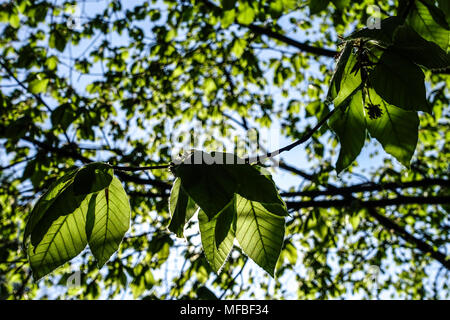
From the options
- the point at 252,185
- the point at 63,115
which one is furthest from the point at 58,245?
the point at 63,115

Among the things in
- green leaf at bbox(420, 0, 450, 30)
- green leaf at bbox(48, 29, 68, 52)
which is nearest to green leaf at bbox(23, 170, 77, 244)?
green leaf at bbox(420, 0, 450, 30)

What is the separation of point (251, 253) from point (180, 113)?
215 inches

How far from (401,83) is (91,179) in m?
0.69

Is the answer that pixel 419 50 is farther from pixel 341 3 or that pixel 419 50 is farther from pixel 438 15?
pixel 341 3

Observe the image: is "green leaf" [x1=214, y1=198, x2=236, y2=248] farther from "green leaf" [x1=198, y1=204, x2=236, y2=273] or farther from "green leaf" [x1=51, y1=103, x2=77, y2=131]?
"green leaf" [x1=51, y1=103, x2=77, y2=131]

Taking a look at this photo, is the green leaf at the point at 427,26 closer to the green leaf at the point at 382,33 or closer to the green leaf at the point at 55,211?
the green leaf at the point at 382,33

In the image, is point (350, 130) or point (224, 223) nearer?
point (224, 223)

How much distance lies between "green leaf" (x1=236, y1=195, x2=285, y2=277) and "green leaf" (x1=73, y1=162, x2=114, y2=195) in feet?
1.04

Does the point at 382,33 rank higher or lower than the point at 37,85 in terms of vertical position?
lower

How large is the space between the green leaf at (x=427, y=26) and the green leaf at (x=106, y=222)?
0.99m

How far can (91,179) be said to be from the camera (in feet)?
2.17

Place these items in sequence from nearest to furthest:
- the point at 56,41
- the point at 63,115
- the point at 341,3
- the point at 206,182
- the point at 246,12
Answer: the point at 206,182, the point at 341,3, the point at 246,12, the point at 63,115, the point at 56,41

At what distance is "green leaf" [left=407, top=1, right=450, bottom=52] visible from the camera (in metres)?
0.93
